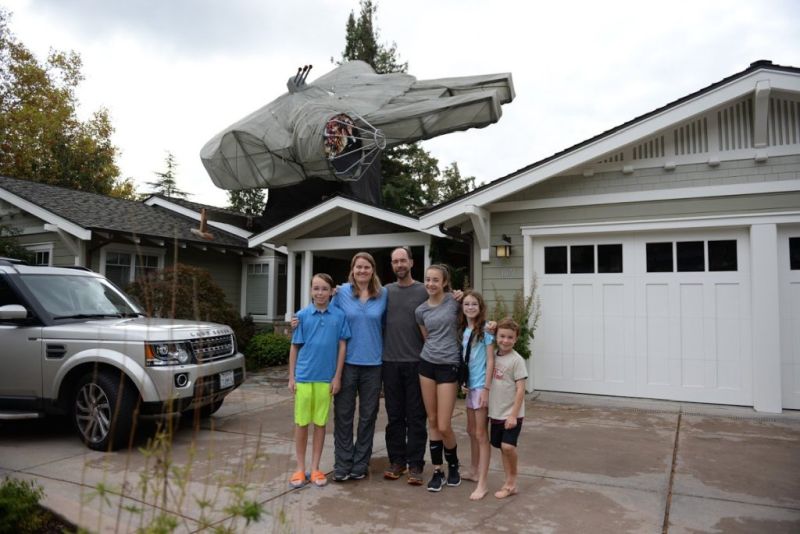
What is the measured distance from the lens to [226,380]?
5.73 m

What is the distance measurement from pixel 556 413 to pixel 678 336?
6.57 feet

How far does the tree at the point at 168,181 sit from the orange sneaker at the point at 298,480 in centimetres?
4249

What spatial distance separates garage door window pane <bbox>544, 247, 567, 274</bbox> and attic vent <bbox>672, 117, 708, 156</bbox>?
1999 millimetres

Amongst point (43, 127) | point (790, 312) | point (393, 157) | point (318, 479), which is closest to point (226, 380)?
point (318, 479)

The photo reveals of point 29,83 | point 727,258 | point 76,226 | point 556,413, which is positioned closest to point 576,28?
point 727,258

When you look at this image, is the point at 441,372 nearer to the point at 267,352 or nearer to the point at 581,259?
the point at 581,259

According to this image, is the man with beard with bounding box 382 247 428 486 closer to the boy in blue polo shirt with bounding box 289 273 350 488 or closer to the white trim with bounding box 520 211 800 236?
the boy in blue polo shirt with bounding box 289 273 350 488

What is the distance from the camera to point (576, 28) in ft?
34.3

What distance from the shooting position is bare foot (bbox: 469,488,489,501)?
3.91 metres

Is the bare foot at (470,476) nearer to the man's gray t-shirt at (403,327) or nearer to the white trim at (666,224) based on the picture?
the man's gray t-shirt at (403,327)

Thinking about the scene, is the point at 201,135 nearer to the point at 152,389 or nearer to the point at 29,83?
the point at 29,83

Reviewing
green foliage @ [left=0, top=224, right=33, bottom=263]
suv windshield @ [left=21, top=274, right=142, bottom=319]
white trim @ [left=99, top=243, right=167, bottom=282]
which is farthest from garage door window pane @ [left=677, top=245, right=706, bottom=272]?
green foliage @ [left=0, top=224, right=33, bottom=263]

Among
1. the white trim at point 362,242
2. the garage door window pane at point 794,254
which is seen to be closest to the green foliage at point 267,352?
the white trim at point 362,242

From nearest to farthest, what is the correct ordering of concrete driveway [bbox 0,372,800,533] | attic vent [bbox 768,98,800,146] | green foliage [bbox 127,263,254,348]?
concrete driveway [bbox 0,372,800,533], attic vent [bbox 768,98,800,146], green foliage [bbox 127,263,254,348]
